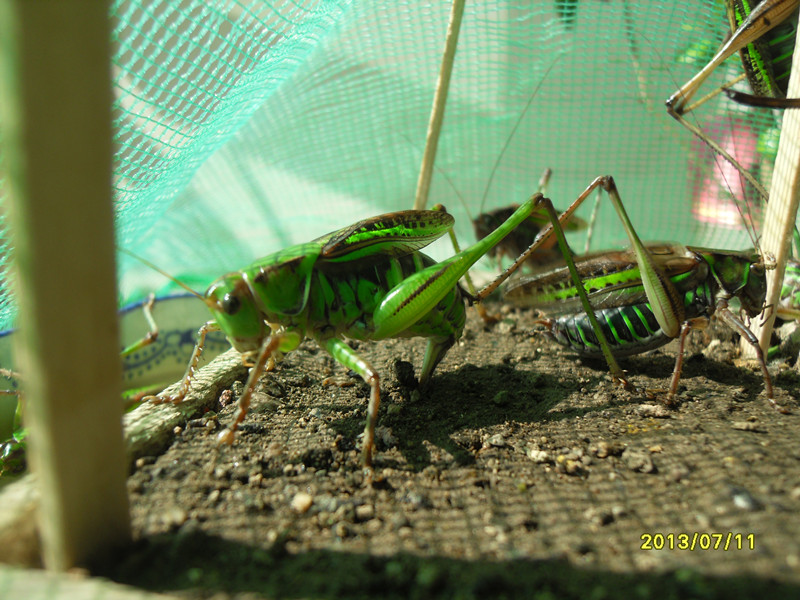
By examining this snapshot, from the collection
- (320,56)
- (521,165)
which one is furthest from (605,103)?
(320,56)

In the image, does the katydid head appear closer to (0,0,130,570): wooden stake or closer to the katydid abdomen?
(0,0,130,570): wooden stake

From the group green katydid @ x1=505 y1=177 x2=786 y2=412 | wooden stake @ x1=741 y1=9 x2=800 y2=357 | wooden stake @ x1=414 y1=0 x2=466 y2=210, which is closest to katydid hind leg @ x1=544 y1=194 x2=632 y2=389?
green katydid @ x1=505 y1=177 x2=786 y2=412

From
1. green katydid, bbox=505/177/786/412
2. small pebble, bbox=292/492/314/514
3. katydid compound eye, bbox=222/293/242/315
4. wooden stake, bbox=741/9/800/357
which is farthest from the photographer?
green katydid, bbox=505/177/786/412

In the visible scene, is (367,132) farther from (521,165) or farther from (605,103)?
(605,103)

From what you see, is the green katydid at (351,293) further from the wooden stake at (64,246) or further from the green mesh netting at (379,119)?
the green mesh netting at (379,119)

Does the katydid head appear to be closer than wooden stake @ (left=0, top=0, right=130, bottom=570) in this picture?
No

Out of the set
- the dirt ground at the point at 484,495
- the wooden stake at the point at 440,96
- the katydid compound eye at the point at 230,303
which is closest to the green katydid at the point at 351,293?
the katydid compound eye at the point at 230,303

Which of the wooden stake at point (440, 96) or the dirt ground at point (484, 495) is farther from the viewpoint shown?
the wooden stake at point (440, 96)

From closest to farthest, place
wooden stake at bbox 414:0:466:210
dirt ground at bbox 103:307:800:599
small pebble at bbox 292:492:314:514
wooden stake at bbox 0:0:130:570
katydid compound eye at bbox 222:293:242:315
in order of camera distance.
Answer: wooden stake at bbox 0:0:130:570
dirt ground at bbox 103:307:800:599
small pebble at bbox 292:492:314:514
katydid compound eye at bbox 222:293:242:315
wooden stake at bbox 414:0:466:210
